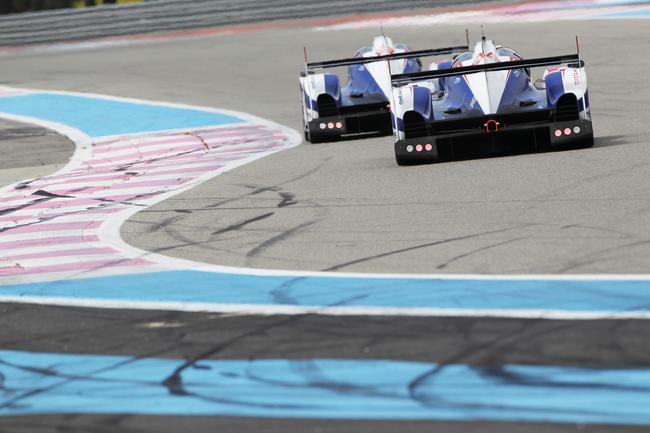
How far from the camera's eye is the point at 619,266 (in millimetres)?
7758

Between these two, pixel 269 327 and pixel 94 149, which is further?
pixel 94 149

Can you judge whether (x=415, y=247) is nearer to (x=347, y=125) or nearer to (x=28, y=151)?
(x=347, y=125)

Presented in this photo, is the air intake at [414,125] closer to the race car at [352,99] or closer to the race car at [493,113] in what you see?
the race car at [493,113]

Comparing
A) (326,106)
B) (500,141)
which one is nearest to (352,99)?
(326,106)

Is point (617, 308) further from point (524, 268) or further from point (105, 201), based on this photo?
point (105, 201)

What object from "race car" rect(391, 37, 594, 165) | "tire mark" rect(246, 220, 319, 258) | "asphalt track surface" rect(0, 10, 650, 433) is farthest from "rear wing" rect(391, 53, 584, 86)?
"tire mark" rect(246, 220, 319, 258)

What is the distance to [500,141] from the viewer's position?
1286cm

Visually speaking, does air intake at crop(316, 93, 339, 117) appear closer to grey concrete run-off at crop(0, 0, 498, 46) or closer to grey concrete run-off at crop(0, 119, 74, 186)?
grey concrete run-off at crop(0, 119, 74, 186)

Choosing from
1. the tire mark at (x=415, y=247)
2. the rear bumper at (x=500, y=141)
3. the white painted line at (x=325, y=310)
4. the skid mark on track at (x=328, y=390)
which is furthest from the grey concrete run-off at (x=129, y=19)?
the skid mark on track at (x=328, y=390)

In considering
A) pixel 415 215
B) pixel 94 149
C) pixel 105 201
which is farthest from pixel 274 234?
pixel 94 149

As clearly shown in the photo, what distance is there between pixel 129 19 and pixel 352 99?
16499mm

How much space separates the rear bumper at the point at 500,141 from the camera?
12.9 metres

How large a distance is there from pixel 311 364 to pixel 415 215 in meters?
4.22

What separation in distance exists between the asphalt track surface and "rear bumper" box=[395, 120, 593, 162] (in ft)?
0.55
